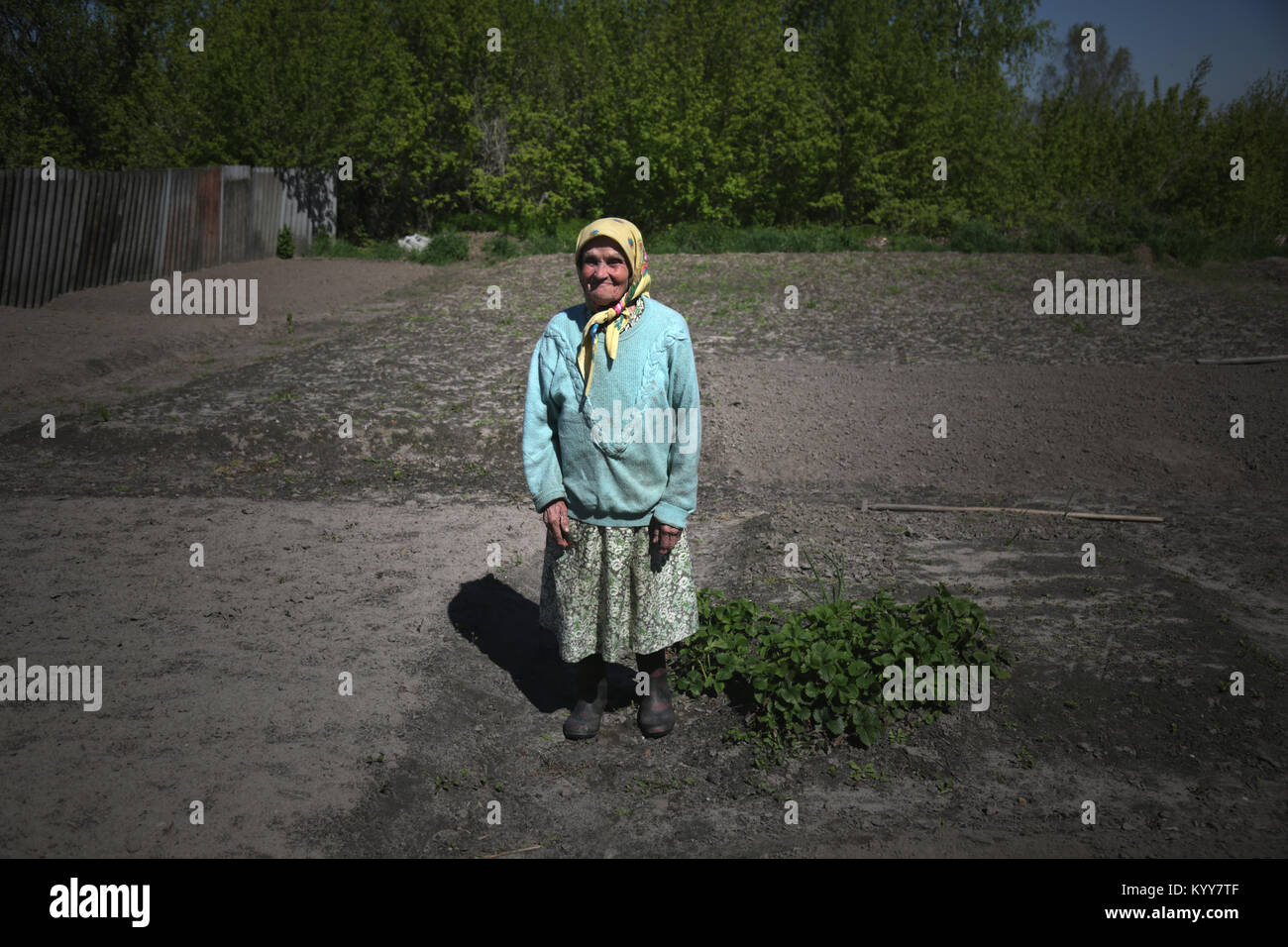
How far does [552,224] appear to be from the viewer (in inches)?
866

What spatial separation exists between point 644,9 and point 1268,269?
13898mm

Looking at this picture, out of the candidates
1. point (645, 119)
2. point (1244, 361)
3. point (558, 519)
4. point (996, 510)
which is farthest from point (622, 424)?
point (645, 119)

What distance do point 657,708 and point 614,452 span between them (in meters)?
1.11

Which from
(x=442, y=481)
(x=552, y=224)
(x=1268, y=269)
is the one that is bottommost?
(x=442, y=481)

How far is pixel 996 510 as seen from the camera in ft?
20.7

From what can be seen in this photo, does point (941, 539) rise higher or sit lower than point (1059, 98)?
lower

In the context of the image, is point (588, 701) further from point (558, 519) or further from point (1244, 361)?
point (1244, 361)

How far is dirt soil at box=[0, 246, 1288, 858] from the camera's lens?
130 inches

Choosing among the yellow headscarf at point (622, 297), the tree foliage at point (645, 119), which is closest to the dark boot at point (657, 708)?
the yellow headscarf at point (622, 297)

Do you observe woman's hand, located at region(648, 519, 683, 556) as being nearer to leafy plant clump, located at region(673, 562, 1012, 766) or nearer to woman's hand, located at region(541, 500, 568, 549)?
woman's hand, located at region(541, 500, 568, 549)

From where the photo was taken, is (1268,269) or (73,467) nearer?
(73,467)

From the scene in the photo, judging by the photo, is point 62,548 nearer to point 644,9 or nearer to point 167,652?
point 167,652
